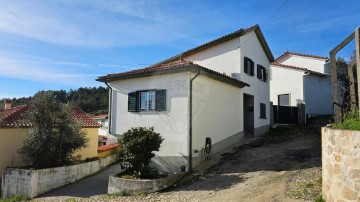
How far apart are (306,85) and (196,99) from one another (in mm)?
14579

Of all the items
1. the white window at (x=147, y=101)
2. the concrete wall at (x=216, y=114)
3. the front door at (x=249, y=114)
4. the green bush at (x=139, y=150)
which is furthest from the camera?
the front door at (x=249, y=114)

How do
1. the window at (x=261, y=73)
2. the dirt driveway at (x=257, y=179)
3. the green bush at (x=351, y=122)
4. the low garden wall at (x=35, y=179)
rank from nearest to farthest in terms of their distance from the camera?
the green bush at (x=351, y=122), the dirt driveway at (x=257, y=179), the low garden wall at (x=35, y=179), the window at (x=261, y=73)

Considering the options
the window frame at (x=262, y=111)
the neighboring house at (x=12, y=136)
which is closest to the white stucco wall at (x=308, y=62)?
the window frame at (x=262, y=111)

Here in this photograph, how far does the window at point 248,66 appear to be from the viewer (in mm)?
19344

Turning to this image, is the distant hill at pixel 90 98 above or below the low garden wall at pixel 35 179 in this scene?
above

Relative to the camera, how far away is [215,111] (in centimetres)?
1548

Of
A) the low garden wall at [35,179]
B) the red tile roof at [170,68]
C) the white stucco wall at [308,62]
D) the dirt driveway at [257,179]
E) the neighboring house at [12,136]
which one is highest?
the white stucco wall at [308,62]

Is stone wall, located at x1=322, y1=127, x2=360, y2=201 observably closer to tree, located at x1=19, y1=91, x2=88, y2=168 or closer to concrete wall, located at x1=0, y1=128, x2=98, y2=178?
tree, located at x1=19, y1=91, x2=88, y2=168

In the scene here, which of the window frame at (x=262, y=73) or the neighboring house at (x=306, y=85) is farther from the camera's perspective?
the neighboring house at (x=306, y=85)

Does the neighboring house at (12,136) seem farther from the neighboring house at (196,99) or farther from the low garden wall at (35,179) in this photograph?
the neighboring house at (196,99)

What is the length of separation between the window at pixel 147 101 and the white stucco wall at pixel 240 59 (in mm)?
5931

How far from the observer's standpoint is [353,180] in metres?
6.02

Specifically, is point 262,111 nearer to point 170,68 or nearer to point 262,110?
point 262,110

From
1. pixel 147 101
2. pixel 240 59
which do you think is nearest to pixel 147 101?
pixel 147 101
